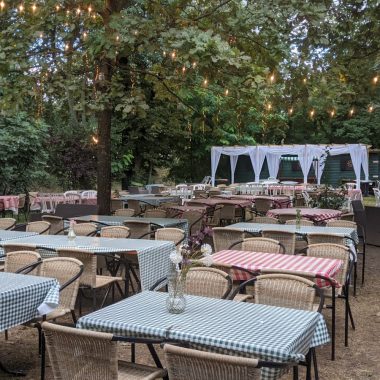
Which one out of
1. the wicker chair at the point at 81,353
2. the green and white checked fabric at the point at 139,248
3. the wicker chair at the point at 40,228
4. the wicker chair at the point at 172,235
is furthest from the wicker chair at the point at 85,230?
the wicker chair at the point at 81,353

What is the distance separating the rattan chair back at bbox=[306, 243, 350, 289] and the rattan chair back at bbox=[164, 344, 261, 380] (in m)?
2.94

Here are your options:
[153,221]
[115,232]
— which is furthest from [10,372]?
[153,221]

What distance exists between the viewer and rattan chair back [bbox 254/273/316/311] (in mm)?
3719

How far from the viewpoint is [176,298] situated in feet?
10.4

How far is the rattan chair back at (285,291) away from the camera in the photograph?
3.72m

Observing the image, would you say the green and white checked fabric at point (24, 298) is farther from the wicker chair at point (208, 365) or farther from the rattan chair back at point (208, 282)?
the wicker chair at point (208, 365)

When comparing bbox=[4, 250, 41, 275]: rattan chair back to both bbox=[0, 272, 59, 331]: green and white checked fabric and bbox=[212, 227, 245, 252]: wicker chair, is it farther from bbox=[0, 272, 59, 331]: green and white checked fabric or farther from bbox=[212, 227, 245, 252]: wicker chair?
bbox=[212, 227, 245, 252]: wicker chair

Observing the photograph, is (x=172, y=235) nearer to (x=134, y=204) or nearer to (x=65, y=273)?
(x=65, y=273)

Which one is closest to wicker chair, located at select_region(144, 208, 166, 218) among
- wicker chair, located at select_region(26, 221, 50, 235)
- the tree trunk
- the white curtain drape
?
the tree trunk

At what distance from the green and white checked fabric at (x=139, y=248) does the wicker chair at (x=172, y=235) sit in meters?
0.58

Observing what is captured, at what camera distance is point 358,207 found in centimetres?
1041

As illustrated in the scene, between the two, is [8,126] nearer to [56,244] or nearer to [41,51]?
[41,51]

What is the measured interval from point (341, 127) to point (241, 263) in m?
29.4

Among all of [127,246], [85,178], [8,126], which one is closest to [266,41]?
[127,246]
